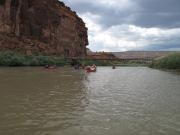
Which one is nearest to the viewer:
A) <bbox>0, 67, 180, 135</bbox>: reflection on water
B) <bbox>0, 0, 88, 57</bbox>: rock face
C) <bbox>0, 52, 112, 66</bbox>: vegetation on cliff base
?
<bbox>0, 67, 180, 135</bbox>: reflection on water

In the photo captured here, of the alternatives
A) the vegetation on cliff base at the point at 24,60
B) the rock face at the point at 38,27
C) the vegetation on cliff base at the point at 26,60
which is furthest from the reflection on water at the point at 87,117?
the rock face at the point at 38,27

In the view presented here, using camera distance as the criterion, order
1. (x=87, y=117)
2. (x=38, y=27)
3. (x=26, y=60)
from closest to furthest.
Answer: (x=87, y=117), (x=26, y=60), (x=38, y=27)

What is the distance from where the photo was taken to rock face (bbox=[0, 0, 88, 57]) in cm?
9019

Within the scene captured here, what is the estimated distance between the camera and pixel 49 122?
38.1 feet

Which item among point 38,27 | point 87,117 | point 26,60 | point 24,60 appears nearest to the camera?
point 87,117

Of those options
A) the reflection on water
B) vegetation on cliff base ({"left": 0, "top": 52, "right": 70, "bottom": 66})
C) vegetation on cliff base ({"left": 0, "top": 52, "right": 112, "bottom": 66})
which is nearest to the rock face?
vegetation on cliff base ({"left": 0, "top": 52, "right": 112, "bottom": 66})

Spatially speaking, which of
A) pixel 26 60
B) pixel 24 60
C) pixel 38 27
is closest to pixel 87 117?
pixel 24 60

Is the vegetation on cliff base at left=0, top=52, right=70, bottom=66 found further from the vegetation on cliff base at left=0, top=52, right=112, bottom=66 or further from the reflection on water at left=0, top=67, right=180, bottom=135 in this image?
the reflection on water at left=0, top=67, right=180, bottom=135

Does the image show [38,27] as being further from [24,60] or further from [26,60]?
[24,60]

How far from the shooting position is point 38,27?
342 ft

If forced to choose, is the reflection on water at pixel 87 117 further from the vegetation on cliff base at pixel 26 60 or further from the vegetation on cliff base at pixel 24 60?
the vegetation on cliff base at pixel 26 60

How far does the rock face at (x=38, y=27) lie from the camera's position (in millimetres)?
90188

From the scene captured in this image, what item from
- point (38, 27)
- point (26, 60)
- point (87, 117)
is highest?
point (38, 27)

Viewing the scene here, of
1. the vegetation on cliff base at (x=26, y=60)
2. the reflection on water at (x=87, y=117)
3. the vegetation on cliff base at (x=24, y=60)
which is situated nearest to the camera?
the reflection on water at (x=87, y=117)
